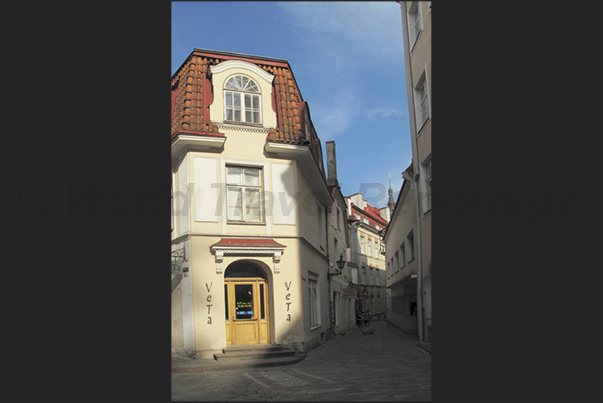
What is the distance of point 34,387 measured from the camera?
3.81 metres

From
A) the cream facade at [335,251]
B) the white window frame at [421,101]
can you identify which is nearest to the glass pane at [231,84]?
the cream facade at [335,251]

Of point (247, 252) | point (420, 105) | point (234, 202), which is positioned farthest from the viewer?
point (247, 252)

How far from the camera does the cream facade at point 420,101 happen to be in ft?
16.0

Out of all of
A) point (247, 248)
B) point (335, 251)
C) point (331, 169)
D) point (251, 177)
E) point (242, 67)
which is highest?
point (242, 67)

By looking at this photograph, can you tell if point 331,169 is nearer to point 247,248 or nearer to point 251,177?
point 247,248

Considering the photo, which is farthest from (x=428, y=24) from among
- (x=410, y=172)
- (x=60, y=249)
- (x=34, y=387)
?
(x=34, y=387)

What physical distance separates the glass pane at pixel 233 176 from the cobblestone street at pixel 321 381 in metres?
2.99

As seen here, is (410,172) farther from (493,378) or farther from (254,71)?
(254,71)

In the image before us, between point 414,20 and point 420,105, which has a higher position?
point 414,20

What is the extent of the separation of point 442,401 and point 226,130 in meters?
6.06

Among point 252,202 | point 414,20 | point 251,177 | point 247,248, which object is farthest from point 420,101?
point 247,248

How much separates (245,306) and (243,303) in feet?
0.22

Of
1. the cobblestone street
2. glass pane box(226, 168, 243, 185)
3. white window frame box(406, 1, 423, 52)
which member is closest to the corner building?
glass pane box(226, 168, 243, 185)

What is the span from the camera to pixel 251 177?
8.22 meters
